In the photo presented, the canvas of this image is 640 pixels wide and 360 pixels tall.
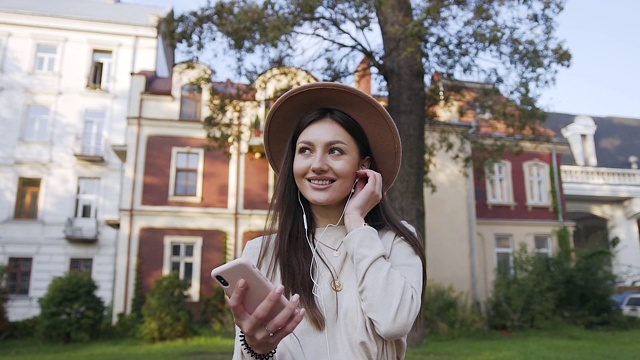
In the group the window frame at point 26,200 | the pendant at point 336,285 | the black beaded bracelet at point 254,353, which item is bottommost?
the black beaded bracelet at point 254,353

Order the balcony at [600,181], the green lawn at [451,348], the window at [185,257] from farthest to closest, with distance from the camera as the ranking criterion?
the balcony at [600,181]
the window at [185,257]
the green lawn at [451,348]

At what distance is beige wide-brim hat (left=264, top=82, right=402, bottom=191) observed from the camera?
5.97 feet

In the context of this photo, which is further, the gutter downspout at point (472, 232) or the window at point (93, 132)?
the window at point (93, 132)

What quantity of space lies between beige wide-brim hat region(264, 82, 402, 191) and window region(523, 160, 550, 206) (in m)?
21.8

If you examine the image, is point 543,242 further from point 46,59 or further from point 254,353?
→ point 46,59

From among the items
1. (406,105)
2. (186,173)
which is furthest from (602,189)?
(186,173)

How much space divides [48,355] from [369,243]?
40.8ft

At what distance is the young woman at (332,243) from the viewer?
1.44 m

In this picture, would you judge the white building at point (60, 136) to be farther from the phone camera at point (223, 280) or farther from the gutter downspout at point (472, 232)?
the phone camera at point (223, 280)

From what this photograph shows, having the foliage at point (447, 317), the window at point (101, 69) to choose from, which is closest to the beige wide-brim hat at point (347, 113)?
the foliage at point (447, 317)

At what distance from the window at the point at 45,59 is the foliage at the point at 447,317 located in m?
20.2

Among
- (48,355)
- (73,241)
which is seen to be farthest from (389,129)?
(73,241)

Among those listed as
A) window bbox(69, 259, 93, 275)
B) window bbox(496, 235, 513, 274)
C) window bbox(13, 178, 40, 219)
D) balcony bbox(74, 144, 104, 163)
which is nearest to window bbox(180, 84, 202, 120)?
balcony bbox(74, 144, 104, 163)

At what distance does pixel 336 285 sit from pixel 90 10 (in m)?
27.8
